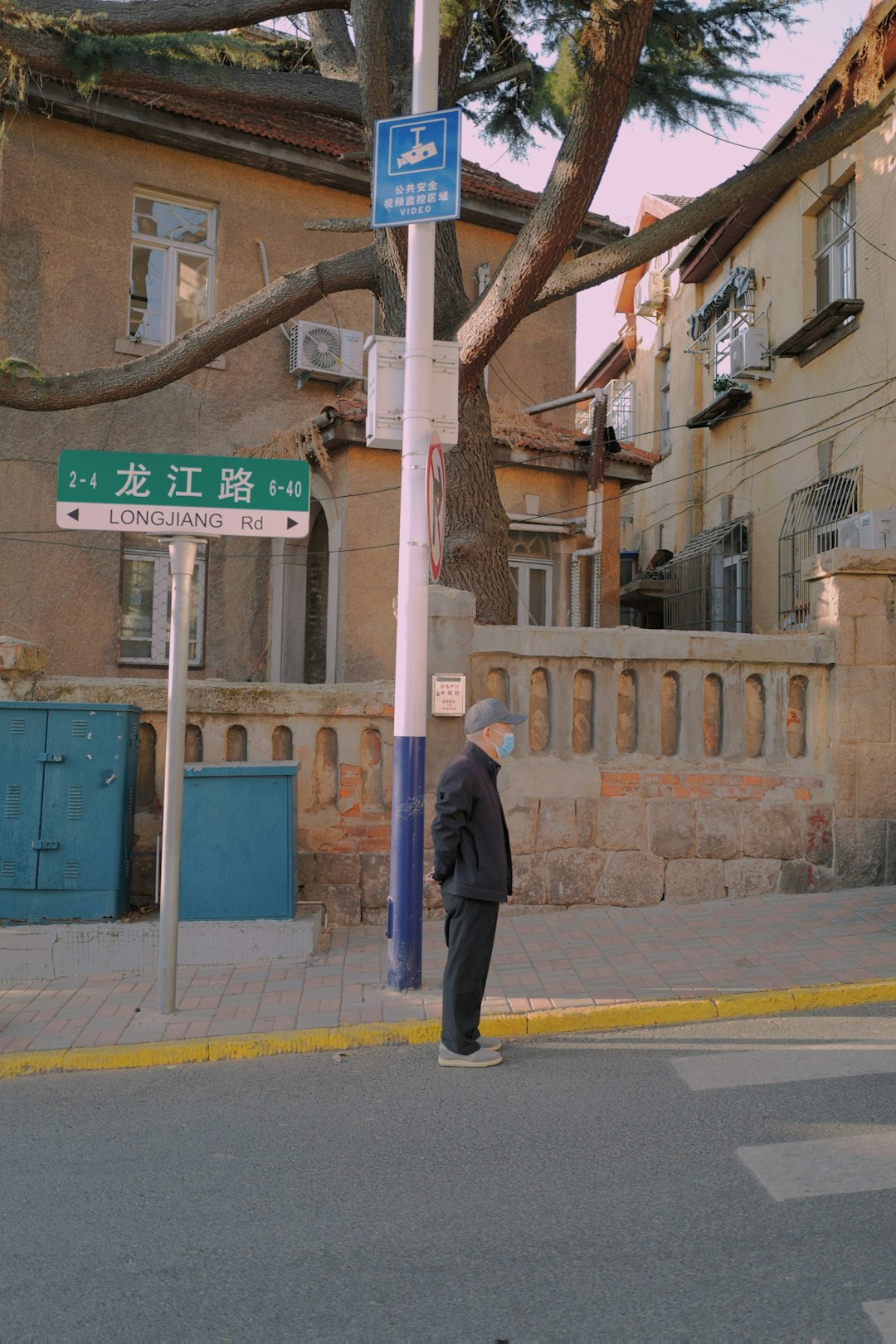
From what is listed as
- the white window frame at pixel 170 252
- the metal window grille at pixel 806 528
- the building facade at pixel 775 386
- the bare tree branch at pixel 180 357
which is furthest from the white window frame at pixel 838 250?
the white window frame at pixel 170 252

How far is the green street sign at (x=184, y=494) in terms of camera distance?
595cm

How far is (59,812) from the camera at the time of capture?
23.6 feet

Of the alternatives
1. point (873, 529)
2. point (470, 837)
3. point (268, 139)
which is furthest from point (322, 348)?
point (470, 837)

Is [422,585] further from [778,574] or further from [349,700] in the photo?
[778,574]

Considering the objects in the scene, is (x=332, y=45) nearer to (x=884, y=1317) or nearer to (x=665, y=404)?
(x=884, y=1317)

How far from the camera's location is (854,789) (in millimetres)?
8508

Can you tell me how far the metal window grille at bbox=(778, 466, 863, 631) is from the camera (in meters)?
13.8

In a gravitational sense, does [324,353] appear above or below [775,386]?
below

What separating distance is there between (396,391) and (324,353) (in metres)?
7.76

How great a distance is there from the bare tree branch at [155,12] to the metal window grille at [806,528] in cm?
770

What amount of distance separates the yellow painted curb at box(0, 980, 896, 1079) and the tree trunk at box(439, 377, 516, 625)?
4.10 m

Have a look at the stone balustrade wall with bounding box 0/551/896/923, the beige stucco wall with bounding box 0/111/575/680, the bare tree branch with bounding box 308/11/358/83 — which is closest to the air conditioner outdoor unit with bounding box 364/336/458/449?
the stone balustrade wall with bounding box 0/551/896/923

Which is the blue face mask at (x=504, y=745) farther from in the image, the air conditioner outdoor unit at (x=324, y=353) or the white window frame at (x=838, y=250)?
the white window frame at (x=838, y=250)

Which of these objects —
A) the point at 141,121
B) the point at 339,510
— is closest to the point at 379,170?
the point at 339,510
